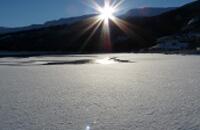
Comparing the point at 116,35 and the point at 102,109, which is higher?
the point at 116,35

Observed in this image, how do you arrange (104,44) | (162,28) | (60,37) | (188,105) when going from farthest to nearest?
(60,37) < (162,28) < (104,44) < (188,105)

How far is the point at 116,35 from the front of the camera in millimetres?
91938

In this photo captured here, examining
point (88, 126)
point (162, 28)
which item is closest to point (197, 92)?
point (88, 126)

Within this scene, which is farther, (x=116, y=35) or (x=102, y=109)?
(x=116, y=35)

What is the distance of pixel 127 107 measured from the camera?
20.0 ft

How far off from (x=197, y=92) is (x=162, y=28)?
291ft

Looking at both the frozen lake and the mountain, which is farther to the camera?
the mountain

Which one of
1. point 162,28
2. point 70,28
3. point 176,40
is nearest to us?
point 176,40

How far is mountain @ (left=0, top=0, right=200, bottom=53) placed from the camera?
275 ft

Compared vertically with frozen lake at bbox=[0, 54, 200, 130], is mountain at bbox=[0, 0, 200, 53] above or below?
above

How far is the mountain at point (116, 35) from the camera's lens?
8375 centimetres

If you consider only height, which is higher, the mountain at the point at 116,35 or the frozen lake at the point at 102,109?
the mountain at the point at 116,35

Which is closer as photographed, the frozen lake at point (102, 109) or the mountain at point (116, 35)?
the frozen lake at point (102, 109)

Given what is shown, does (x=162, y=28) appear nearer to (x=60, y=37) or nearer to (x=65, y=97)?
(x=60, y=37)
